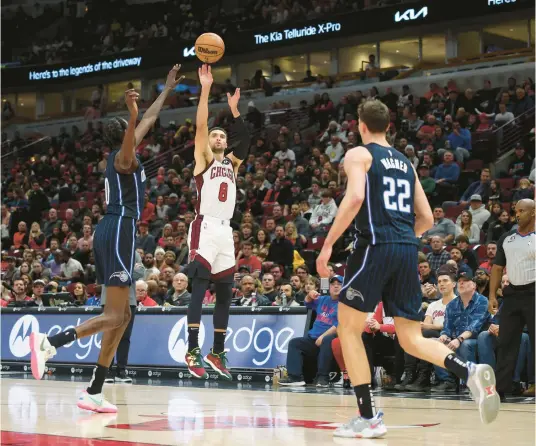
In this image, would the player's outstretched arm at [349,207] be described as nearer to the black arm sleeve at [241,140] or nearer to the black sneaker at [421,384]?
the black arm sleeve at [241,140]

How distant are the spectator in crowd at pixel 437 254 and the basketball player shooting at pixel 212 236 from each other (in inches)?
218

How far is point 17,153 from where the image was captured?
3375 cm

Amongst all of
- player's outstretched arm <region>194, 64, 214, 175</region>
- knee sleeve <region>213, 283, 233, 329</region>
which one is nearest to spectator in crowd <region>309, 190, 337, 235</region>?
knee sleeve <region>213, 283, 233, 329</region>

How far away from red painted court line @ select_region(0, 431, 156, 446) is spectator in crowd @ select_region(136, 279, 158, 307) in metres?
7.92

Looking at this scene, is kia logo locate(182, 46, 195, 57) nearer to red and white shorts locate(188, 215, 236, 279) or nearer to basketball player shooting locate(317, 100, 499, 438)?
red and white shorts locate(188, 215, 236, 279)

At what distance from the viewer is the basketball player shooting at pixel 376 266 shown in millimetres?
5719

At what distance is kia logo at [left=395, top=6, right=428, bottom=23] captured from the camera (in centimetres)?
2612

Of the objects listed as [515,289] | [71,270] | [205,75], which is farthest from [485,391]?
[71,270]

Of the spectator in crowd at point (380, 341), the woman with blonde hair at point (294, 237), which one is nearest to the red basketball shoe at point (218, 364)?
the spectator in crowd at point (380, 341)

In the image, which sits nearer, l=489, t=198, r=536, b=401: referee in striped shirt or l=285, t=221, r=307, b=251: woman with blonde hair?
l=489, t=198, r=536, b=401: referee in striped shirt

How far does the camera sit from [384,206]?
228 inches

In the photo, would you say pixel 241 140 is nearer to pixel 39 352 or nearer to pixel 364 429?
pixel 39 352

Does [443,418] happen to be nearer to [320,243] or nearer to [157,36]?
[320,243]

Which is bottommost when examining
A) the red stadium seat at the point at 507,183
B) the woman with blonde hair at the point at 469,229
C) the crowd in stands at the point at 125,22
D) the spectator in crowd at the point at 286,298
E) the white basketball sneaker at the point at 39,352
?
the white basketball sneaker at the point at 39,352
